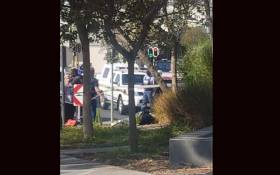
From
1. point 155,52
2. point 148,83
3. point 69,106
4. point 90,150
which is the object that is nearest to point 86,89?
point 90,150

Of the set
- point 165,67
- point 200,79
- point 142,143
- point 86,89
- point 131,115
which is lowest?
point 142,143

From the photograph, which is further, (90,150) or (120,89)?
(120,89)

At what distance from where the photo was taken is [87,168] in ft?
35.5

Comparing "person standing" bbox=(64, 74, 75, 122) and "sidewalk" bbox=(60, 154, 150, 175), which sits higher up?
"person standing" bbox=(64, 74, 75, 122)

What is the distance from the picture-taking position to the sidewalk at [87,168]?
10.2 m

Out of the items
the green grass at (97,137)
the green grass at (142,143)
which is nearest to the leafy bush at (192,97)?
the green grass at (142,143)

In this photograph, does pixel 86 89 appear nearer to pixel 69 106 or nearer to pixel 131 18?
pixel 131 18

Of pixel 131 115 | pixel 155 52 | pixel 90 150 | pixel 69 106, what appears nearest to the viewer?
pixel 131 115

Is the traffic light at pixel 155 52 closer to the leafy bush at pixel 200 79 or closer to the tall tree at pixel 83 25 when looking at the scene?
the leafy bush at pixel 200 79

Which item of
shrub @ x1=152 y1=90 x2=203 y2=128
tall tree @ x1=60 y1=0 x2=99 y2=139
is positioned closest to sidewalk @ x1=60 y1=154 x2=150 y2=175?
tall tree @ x1=60 y1=0 x2=99 y2=139

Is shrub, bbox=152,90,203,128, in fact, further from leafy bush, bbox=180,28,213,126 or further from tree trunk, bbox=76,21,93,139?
tree trunk, bbox=76,21,93,139

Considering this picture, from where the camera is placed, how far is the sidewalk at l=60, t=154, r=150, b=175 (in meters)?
10.2
